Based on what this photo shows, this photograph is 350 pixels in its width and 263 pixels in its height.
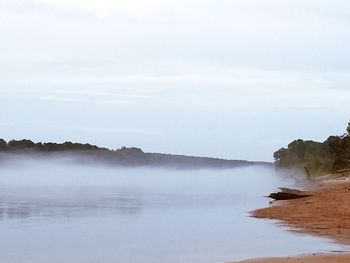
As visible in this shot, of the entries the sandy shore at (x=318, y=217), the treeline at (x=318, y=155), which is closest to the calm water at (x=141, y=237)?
the sandy shore at (x=318, y=217)

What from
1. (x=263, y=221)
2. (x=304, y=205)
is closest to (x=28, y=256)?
(x=263, y=221)

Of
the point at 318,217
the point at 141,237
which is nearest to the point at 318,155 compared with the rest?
the point at 318,217

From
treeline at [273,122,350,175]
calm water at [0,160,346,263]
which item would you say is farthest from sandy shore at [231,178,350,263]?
treeline at [273,122,350,175]

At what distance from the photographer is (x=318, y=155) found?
112 m

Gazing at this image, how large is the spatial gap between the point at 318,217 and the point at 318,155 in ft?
268

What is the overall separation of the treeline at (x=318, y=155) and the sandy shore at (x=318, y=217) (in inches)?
1825

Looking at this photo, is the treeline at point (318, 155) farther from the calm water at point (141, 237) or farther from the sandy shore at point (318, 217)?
the calm water at point (141, 237)

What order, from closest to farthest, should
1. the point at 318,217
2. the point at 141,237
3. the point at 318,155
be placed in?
the point at 141,237 < the point at 318,217 < the point at 318,155

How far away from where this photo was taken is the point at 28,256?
21.2 m

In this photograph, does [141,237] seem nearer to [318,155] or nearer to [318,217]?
[318,217]

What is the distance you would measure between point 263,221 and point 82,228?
9151 millimetres

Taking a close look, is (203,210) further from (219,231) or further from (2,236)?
(2,236)

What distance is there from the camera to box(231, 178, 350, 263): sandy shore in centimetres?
1905

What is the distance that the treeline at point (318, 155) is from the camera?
87.4m
